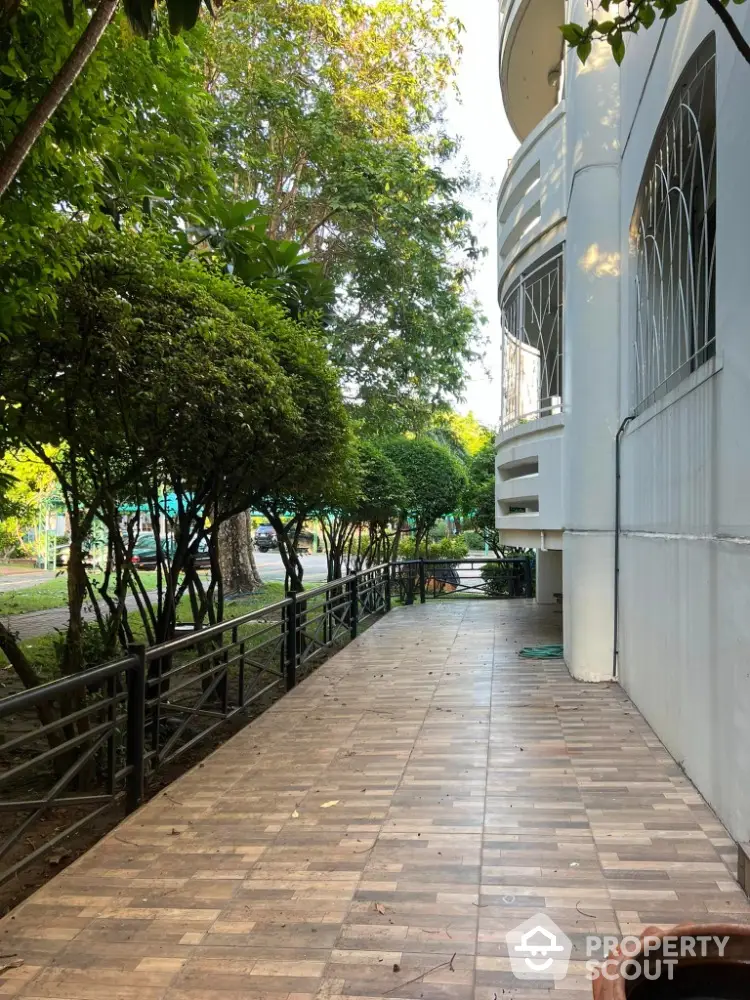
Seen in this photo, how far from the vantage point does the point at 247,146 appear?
494 inches

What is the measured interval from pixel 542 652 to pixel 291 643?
3.30 meters

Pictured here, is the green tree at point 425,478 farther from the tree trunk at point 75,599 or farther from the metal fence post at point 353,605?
the tree trunk at point 75,599

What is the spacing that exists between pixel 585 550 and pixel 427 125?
36.1 ft

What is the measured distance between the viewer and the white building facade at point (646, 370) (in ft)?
11.9

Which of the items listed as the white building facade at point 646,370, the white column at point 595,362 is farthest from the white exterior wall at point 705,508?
the white column at point 595,362

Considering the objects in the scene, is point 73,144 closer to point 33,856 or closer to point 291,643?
point 33,856

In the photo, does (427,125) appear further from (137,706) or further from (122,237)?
(137,706)

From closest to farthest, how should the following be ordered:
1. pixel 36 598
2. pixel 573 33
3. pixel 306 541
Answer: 1. pixel 573 33
2. pixel 36 598
3. pixel 306 541

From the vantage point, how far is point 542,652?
8977mm

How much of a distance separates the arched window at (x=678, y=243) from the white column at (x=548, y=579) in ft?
26.6

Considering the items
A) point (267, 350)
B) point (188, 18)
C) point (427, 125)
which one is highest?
point (427, 125)

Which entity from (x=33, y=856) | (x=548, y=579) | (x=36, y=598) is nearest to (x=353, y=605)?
(x=548, y=579)

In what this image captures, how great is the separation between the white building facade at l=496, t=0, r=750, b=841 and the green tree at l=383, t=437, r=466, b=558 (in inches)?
241

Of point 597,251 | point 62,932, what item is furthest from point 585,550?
point 62,932
